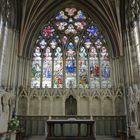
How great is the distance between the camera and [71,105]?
739 inches

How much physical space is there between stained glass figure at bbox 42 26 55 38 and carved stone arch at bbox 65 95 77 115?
7.33 metres

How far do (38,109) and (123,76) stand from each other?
8.61m

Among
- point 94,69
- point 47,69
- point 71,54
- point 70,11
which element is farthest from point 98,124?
point 70,11

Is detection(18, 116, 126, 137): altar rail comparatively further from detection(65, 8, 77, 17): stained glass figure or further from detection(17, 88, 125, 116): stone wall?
detection(65, 8, 77, 17): stained glass figure

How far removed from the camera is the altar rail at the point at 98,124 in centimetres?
1773

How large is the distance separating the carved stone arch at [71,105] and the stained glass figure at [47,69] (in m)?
2.46

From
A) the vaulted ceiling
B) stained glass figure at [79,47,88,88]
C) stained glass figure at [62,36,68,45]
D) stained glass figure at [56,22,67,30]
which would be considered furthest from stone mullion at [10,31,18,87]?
stained glass figure at [79,47,88,88]

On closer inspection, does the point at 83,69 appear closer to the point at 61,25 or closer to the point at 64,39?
the point at 64,39

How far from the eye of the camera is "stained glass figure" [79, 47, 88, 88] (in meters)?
19.7

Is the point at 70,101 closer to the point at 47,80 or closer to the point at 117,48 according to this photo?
the point at 47,80

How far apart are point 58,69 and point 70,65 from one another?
51.5 inches

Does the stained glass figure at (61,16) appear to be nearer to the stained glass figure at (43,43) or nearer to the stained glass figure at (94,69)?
the stained glass figure at (43,43)

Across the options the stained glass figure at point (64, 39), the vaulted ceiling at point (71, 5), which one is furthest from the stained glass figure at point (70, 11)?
the stained glass figure at point (64, 39)

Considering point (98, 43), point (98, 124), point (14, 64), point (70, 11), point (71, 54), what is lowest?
point (98, 124)
